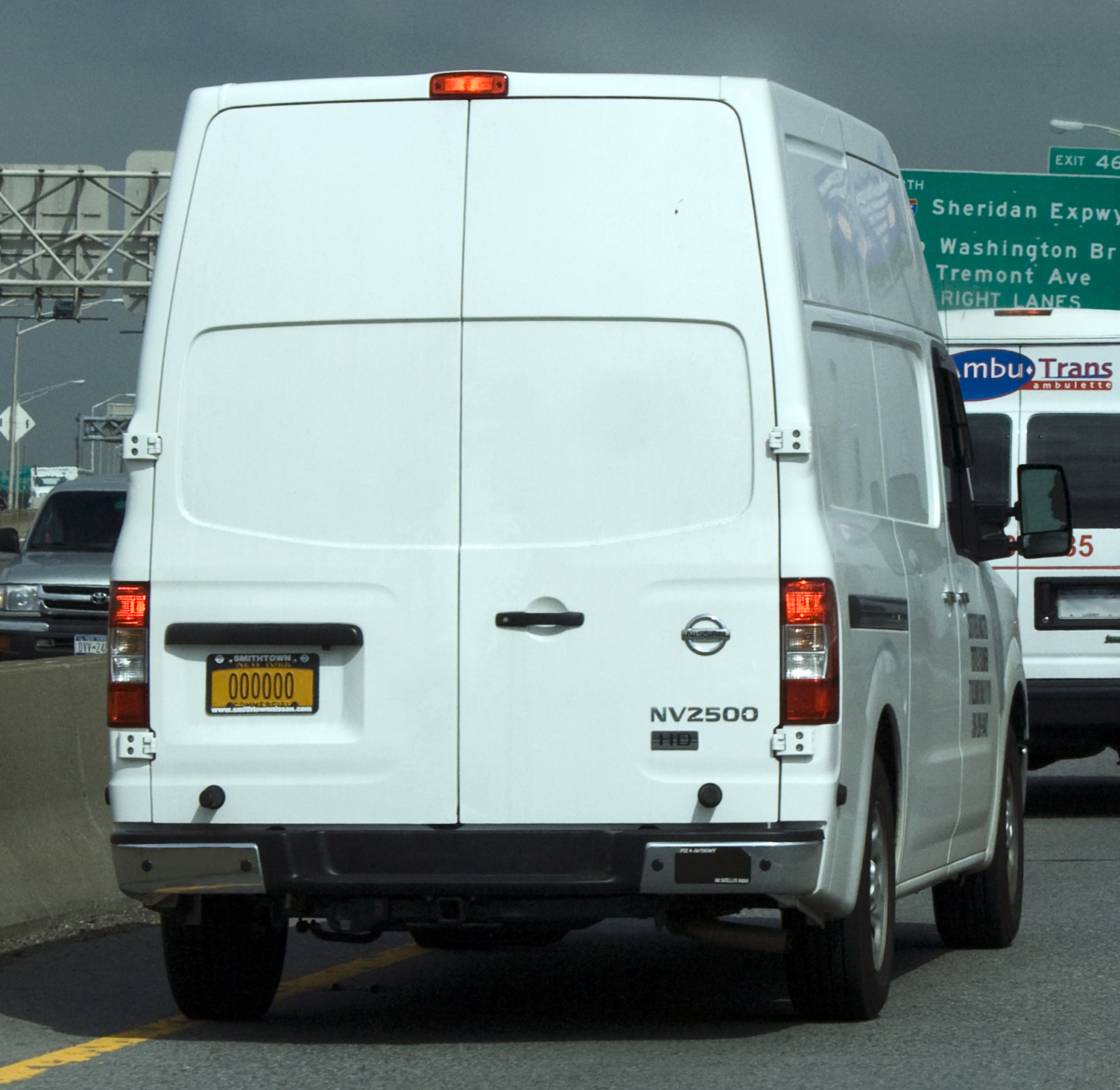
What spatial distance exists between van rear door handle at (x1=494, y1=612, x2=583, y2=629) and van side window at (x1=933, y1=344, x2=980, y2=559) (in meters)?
2.16

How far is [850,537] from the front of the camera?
707 cm

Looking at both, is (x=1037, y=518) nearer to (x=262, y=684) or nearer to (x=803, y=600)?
(x=803, y=600)

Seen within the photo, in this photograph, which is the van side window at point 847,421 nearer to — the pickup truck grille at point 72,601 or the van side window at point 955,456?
the van side window at point 955,456

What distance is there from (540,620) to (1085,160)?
86.8 ft

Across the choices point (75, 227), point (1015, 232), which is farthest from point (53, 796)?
point (75, 227)

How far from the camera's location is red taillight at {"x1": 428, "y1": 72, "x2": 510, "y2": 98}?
7047 mm

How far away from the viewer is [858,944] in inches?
284

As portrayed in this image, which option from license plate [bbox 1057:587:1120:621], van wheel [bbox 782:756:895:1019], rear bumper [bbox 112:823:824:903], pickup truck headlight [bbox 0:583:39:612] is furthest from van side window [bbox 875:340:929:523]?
pickup truck headlight [bbox 0:583:39:612]

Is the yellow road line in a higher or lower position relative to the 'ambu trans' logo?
lower

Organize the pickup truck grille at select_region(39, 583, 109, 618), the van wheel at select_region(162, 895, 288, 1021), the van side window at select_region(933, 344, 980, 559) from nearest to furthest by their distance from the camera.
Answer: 1. the van wheel at select_region(162, 895, 288, 1021)
2. the van side window at select_region(933, 344, 980, 559)
3. the pickup truck grille at select_region(39, 583, 109, 618)

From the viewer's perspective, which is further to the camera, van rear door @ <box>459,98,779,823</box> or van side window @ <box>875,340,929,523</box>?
van side window @ <box>875,340,929,523</box>

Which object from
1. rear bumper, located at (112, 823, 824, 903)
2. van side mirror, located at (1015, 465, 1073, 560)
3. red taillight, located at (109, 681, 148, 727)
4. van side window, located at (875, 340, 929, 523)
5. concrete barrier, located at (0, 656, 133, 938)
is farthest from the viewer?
concrete barrier, located at (0, 656, 133, 938)

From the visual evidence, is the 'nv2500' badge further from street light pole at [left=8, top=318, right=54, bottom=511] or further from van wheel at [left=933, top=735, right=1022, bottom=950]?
street light pole at [left=8, top=318, right=54, bottom=511]

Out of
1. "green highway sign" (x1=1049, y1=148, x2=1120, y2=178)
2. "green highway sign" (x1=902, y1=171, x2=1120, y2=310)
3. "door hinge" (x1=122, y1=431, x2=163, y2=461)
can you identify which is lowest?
"door hinge" (x1=122, y1=431, x2=163, y2=461)
